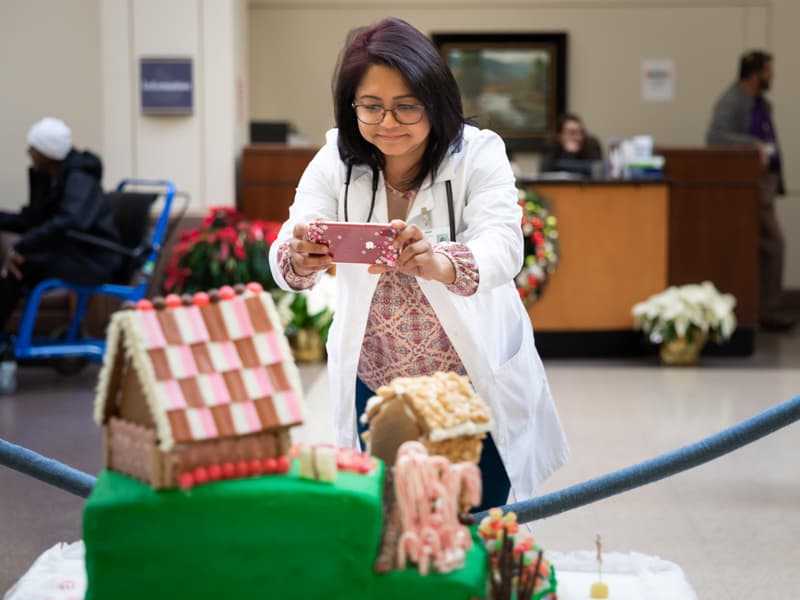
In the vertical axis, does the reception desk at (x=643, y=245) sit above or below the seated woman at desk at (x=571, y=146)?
below

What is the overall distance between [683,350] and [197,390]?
6.20 m

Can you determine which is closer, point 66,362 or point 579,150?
point 66,362

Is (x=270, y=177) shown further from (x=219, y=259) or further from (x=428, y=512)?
(x=428, y=512)

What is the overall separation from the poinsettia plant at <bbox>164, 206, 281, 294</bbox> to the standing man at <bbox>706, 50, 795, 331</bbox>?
3525mm

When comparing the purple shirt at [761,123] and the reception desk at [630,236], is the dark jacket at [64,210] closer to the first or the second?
the reception desk at [630,236]

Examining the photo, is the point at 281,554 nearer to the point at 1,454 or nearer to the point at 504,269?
the point at 504,269

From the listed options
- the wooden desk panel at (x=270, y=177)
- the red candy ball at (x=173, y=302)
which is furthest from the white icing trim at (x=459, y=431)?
the wooden desk panel at (x=270, y=177)

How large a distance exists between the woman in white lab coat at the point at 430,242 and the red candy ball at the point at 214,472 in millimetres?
656

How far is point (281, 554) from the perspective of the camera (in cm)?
163

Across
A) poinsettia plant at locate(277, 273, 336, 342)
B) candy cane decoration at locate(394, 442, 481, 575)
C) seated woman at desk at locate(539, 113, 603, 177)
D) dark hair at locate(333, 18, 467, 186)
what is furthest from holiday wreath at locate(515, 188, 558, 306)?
candy cane decoration at locate(394, 442, 481, 575)

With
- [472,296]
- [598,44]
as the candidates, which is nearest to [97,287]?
[472,296]

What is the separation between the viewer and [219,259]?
7086 mm

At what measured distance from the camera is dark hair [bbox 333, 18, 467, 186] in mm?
2199

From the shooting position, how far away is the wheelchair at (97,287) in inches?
251
